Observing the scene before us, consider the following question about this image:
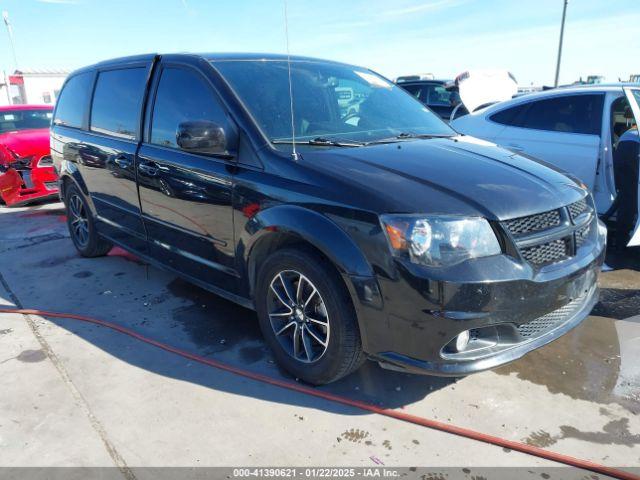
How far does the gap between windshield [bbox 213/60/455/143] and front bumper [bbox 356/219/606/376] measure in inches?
47.9

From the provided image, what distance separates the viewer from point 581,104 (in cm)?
509

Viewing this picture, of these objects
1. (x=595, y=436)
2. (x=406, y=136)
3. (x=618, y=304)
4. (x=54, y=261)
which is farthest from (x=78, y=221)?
(x=618, y=304)

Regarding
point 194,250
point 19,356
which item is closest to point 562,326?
point 194,250

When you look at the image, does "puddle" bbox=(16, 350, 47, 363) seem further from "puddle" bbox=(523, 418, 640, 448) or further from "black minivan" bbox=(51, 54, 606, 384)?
"puddle" bbox=(523, 418, 640, 448)

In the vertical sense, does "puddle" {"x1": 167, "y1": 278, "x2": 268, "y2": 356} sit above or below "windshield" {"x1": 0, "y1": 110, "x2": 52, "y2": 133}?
below

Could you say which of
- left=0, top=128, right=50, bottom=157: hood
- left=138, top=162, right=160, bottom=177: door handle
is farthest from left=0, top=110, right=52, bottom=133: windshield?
left=138, top=162, right=160, bottom=177: door handle

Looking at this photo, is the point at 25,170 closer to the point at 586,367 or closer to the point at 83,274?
the point at 83,274

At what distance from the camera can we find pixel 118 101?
4090 mm

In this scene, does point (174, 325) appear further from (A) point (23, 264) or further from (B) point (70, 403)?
(A) point (23, 264)

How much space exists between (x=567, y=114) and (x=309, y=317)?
403 centimetres

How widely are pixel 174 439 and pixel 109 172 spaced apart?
252 centimetres

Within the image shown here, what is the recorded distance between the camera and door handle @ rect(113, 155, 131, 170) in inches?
150

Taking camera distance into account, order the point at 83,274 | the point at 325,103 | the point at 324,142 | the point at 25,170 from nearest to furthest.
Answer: the point at 324,142 → the point at 325,103 → the point at 83,274 → the point at 25,170

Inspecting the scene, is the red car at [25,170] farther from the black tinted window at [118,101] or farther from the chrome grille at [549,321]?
the chrome grille at [549,321]
